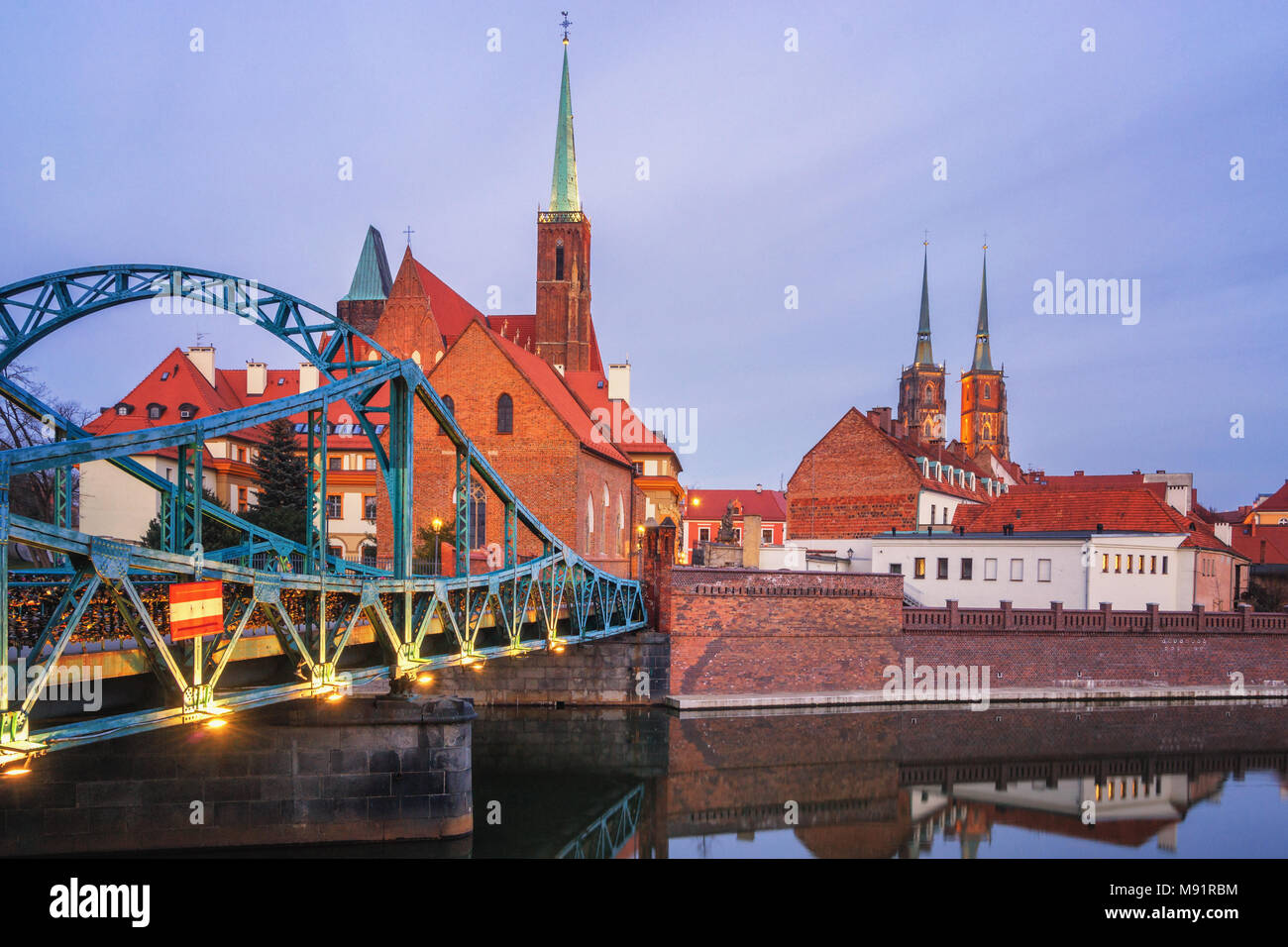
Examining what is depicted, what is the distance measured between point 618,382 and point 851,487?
14780mm

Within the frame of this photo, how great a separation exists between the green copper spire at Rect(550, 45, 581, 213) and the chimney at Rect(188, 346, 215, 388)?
2165cm

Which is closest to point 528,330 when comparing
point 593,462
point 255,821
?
point 593,462

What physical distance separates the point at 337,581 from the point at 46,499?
99.9ft

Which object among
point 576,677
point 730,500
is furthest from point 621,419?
point 730,500

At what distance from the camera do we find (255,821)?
1544 cm

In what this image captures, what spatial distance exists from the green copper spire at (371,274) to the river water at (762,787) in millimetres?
Answer: 44670

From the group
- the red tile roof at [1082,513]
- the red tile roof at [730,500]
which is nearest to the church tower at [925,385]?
the red tile roof at [730,500]

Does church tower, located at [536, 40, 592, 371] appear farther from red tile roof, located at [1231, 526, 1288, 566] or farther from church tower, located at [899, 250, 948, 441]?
church tower, located at [899, 250, 948, 441]

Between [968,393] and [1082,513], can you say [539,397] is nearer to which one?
[1082,513]

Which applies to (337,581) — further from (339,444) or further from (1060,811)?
(339,444)

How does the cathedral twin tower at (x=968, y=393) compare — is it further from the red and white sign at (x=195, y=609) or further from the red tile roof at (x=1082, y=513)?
the red and white sign at (x=195, y=609)

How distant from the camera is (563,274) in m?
64.1

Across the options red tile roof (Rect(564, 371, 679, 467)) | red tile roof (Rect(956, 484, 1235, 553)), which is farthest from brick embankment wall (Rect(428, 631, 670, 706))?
red tile roof (Rect(564, 371, 679, 467))
